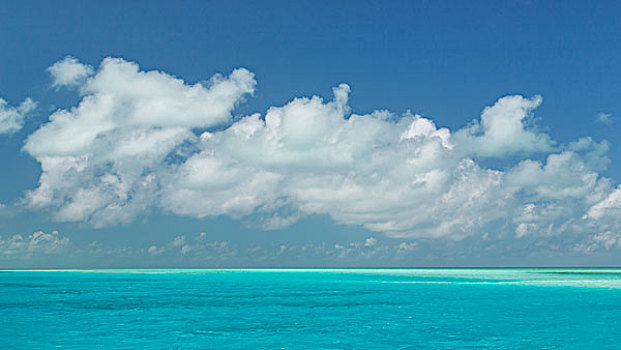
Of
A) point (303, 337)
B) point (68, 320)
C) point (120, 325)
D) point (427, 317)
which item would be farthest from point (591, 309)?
point (68, 320)

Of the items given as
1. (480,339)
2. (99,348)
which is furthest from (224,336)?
(480,339)

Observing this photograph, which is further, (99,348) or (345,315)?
(345,315)

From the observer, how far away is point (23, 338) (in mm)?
28969

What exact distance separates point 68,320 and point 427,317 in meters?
22.8

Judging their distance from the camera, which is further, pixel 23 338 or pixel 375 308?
pixel 375 308

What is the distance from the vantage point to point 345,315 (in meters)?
37.8

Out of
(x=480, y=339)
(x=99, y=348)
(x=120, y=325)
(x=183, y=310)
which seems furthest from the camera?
(x=183, y=310)

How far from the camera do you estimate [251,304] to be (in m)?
46.9

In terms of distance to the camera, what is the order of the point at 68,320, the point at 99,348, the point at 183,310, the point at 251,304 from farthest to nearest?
the point at 251,304 < the point at 183,310 < the point at 68,320 < the point at 99,348

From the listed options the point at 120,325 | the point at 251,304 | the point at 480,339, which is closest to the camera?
the point at 480,339

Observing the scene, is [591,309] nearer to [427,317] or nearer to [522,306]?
[522,306]

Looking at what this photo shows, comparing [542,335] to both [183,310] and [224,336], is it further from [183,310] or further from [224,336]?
[183,310]

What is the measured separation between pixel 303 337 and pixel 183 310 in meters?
15.7

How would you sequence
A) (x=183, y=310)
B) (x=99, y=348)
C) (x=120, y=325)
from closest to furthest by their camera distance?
(x=99, y=348)
(x=120, y=325)
(x=183, y=310)
